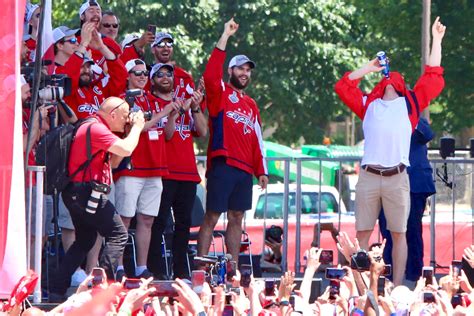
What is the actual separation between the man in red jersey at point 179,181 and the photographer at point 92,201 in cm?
119

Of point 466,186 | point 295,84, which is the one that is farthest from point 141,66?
point 295,84

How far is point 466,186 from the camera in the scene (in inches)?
544

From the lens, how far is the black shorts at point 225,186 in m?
12.1

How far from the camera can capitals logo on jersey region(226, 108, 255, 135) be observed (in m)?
12.1

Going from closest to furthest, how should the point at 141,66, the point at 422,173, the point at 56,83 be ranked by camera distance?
the point at 56,83, the point at 141,66, the point at 422,173

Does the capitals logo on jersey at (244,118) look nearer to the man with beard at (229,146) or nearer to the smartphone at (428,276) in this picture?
the man with beard at (229,146)

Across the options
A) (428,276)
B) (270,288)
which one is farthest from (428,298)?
(428,276)

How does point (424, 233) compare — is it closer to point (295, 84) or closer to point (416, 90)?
point (416, 90)

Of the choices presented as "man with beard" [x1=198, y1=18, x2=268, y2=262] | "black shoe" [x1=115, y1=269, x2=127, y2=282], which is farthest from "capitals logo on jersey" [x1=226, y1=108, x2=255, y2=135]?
"black shoe" [x1=115, y1=269, x2=127, y2=282]

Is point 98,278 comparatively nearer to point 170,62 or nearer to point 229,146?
point 229,146

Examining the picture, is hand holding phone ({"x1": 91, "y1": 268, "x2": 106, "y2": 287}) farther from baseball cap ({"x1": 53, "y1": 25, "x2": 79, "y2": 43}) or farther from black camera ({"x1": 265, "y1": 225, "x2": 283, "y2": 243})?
black camera ({"x1": 265, "y1": 225, "x2": 283, "y2": 243})

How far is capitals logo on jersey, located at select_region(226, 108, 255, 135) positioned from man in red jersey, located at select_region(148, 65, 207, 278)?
0.28 metres

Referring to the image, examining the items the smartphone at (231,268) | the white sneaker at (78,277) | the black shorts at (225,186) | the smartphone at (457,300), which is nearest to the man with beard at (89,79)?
the black shorts at (225,186)

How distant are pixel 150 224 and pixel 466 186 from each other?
12.2ft
